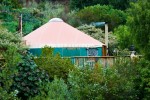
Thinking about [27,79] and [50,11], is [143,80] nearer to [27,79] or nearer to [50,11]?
[27,79]

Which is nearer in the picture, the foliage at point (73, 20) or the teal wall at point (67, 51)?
the teal wall at point (67, 51)

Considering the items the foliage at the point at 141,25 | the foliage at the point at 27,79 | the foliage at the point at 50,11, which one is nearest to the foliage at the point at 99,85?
the foliage at the point at 141,25

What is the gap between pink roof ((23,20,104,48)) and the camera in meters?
21.8

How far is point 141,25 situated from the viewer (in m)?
10.6

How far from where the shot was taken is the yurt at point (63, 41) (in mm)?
21673

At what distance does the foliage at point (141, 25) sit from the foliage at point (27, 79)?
2541mm

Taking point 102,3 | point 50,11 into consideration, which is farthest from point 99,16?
point 102,3

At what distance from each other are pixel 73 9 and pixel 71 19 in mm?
7004

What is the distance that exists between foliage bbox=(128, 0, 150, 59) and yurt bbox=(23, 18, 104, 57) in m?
10.9

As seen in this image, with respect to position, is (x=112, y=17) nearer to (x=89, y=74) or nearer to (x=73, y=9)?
(x=73, y=9)

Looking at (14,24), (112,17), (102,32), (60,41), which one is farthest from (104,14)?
(60,41)

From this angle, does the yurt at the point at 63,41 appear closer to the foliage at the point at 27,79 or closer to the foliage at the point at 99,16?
Result: the foliage at the point at 27,79

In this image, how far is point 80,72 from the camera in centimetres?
1021

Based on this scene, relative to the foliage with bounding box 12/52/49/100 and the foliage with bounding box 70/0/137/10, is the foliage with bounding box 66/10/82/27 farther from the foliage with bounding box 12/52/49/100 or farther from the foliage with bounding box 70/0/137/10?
the foliage with bounding box 12/52/49/100
